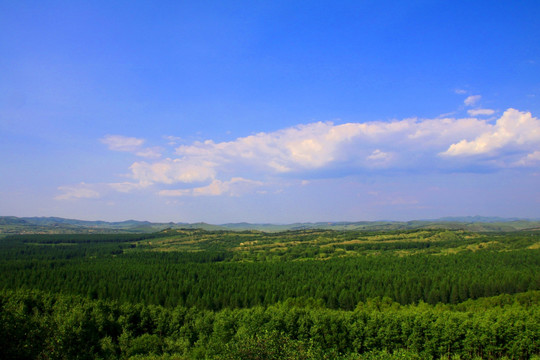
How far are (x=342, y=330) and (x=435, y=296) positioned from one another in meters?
51.2

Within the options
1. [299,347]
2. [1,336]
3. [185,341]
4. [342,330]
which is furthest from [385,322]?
[1,336]

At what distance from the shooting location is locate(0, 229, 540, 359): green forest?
164 feet

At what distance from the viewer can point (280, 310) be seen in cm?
6912

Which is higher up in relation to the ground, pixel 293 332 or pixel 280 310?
pixel 280 310

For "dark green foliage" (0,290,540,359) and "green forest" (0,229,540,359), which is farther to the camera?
"dark green foliage" (0,290,540,359)

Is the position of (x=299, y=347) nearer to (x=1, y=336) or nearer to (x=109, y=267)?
(x=1, y=336)

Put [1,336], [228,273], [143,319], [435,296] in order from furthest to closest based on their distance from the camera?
A: 1. [228,273]
2. [435,296]
3. [143,319]
4. [1,336]

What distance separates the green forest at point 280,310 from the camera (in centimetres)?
4997

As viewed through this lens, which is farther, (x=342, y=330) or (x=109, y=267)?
(x=109, y=267)

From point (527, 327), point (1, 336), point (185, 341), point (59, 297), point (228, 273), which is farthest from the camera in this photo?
point (228, 273)

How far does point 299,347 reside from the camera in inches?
1411

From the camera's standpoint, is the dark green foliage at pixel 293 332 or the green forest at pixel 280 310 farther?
the dark green foliage at pixel 293 332

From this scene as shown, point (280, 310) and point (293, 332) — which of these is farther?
point (280, 310)

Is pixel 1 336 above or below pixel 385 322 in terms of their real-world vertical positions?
above
